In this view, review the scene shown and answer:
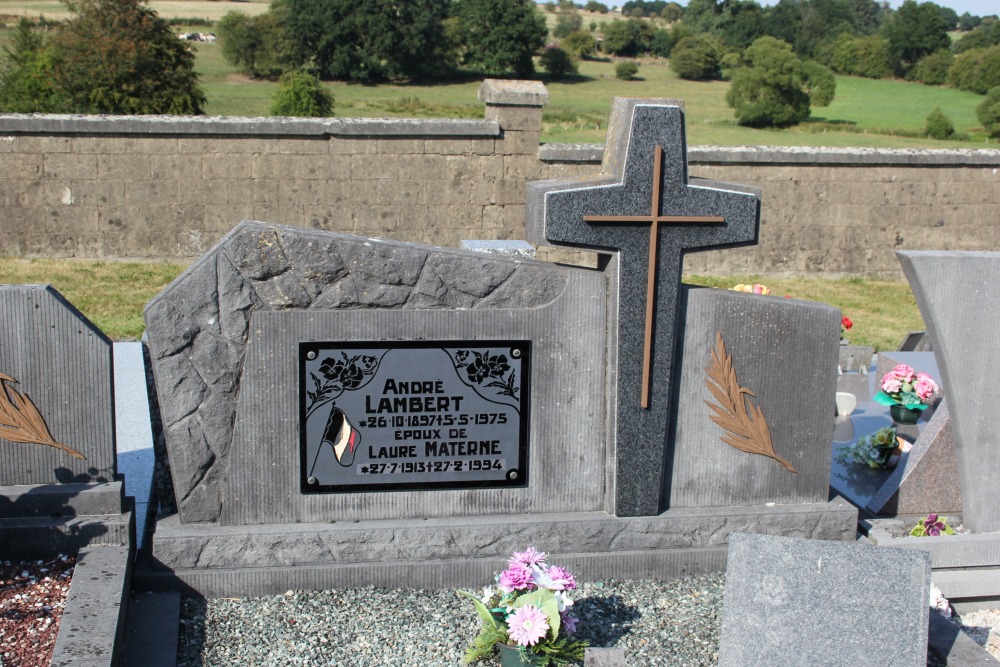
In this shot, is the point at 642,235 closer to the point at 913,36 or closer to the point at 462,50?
the point at 462,50

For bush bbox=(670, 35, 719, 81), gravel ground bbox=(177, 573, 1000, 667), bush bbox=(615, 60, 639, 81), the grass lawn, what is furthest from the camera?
bush bbox=(670, 35, 719, 81)

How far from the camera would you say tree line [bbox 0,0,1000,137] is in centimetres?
1627

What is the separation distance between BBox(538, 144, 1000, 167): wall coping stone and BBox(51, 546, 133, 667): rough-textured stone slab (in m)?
10.1

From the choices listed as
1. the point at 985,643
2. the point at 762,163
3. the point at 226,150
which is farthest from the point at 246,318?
the point at 762,163

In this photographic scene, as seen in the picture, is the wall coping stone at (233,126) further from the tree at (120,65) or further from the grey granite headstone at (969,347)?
the grey granite headstone at (969,347)

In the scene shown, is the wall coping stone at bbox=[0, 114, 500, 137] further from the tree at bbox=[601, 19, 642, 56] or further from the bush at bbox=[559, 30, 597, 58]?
the tree at bbox=[601, 19, 642, 56]

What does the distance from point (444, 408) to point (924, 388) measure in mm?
3993

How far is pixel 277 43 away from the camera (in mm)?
41531

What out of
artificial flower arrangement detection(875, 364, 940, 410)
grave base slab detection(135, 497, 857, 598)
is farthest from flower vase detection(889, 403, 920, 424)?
grave base slab detection(135, 497, 857, 598)

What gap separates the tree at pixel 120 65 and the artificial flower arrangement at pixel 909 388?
12362 mm

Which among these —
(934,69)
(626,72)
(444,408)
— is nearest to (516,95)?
(444,408)

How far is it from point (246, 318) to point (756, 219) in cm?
262

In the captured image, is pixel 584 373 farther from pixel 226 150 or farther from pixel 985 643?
pixel 226 150

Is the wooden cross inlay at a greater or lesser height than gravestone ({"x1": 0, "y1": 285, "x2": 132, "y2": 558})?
greater
